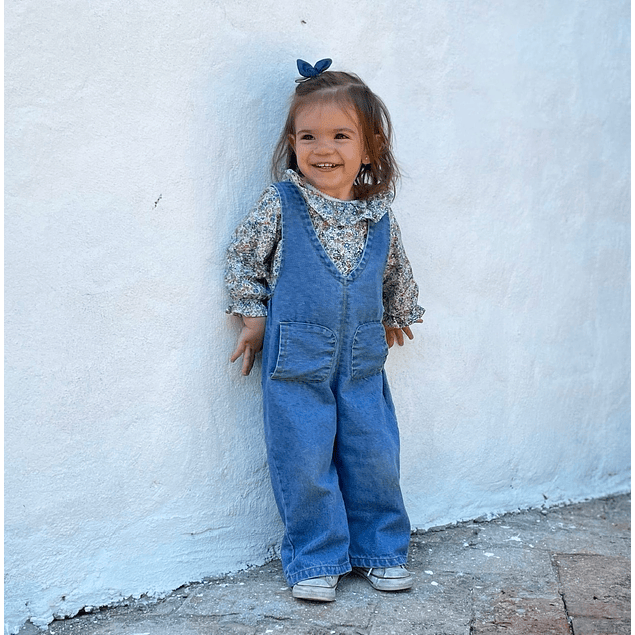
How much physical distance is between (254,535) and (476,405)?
3.04 ft

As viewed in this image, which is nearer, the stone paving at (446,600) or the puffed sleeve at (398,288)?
the stone paving at (446,600)

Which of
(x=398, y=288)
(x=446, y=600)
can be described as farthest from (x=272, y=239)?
(x=446, y=600)

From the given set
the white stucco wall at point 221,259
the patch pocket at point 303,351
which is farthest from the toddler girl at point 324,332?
the white stucco wall at point 221,259

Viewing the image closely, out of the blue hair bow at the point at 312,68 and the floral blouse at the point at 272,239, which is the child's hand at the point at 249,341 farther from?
the blue hair bow at the point at 312,68

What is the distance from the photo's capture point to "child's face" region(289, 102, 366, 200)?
7.68ft

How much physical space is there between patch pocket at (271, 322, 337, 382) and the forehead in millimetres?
560

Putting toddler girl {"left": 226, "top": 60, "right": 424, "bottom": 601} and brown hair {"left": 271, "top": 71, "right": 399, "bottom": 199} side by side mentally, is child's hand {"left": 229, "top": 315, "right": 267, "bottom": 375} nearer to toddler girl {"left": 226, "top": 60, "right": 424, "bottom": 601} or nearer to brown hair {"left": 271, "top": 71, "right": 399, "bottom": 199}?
toddler girl {"left": 226, "top": 60, "right": 424, "bottom": 601}

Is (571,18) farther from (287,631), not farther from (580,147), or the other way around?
(287,631)

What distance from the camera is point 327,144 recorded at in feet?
7.69

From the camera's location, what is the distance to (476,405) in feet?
9.68

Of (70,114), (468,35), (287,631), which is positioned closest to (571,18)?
(468,35)

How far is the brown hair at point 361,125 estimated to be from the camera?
2.37 m

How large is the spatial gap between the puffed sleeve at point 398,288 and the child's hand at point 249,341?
0.45 metres

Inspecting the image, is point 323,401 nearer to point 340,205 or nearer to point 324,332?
point 324,332
